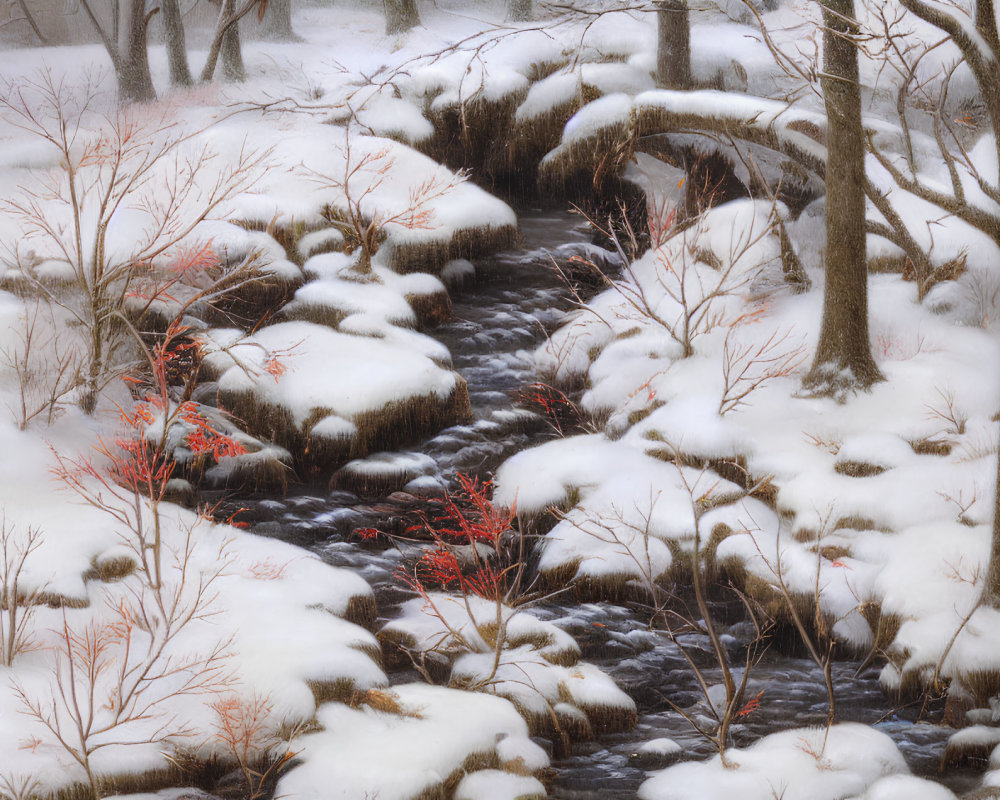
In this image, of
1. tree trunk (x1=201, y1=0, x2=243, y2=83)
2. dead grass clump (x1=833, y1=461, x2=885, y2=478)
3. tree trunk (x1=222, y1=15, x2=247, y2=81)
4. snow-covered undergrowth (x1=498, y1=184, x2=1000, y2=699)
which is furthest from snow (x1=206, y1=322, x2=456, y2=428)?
tree trunk (x1=222, y1=15, x2=247, y2=81)

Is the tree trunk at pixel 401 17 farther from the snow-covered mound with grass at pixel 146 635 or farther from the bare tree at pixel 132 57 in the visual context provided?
the snow-covered mound with grass at pixel 146 635

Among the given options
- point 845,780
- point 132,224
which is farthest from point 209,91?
point 845,780

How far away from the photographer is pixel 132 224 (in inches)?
446

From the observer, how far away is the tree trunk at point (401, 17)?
1714 centimetres

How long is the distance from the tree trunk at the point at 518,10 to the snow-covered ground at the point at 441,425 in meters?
3.34

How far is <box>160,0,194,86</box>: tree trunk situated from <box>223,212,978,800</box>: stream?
694 centimetres

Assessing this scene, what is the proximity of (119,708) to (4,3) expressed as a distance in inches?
758

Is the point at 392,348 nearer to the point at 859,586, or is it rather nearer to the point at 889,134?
the point at 859,586

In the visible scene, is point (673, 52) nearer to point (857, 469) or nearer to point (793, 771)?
point (857, 469)

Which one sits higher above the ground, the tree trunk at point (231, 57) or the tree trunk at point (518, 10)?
the tree trunk at point (518, 10)

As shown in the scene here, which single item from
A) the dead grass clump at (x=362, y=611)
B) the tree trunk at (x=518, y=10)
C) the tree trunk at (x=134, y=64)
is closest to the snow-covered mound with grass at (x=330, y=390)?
the dead grass clump at (x=362, y=611)

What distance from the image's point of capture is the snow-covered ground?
19.2ft

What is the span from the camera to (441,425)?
989cm

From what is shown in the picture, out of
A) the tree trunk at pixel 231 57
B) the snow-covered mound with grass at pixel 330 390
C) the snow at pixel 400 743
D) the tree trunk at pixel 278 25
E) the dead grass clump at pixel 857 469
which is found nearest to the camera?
the snow at pixel 400 743
